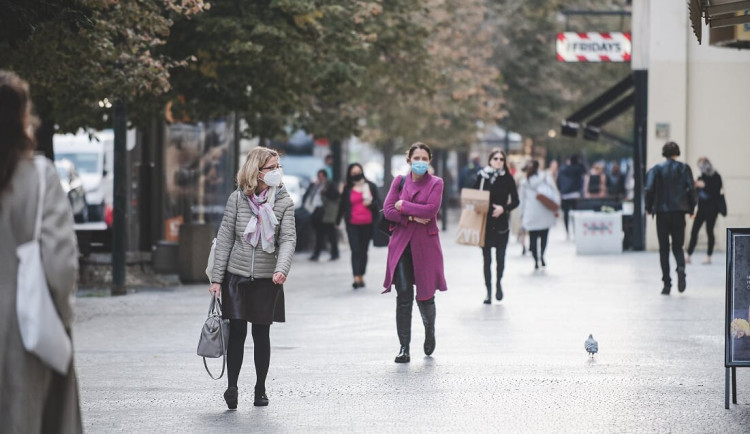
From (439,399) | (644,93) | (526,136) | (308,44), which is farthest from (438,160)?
(439,399)

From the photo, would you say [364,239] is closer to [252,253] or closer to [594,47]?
[594,47]

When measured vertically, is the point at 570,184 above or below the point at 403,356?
above

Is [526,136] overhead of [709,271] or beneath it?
overhead

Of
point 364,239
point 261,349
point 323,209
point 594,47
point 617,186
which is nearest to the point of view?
point 261,349

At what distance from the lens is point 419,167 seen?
11664 millimetres

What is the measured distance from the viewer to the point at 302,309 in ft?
54.4

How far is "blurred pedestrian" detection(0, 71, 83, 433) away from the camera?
5.50 metres

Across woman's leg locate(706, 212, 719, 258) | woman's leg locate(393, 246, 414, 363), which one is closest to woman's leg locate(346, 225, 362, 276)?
woman's leg locate(706, 212, 719, 258)

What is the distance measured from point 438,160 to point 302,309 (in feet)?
110

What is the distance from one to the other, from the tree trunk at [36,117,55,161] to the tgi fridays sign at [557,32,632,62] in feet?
38.5

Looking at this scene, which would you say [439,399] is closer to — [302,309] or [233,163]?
[302,309]

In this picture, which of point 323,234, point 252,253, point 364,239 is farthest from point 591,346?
point 323,234

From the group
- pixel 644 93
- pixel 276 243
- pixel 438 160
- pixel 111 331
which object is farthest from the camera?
pixel 438 160

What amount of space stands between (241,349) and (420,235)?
2.86 m
